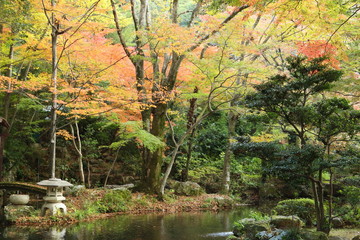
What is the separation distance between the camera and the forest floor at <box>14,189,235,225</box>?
8.56m

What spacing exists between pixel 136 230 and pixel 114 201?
3229mm

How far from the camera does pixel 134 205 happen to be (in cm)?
1130

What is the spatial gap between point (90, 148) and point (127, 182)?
2.25 meters

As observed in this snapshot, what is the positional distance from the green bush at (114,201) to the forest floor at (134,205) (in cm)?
7

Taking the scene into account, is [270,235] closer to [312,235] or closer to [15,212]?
[312,235]

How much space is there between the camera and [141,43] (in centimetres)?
1187

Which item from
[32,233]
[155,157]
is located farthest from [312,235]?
[155,157]

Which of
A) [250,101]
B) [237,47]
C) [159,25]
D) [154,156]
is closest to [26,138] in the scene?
[154,156]

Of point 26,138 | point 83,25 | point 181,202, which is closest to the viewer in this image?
point 83,25

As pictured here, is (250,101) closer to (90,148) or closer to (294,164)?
(294,164)

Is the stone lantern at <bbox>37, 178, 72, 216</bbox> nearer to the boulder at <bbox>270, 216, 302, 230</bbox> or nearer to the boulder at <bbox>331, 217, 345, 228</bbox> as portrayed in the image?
the boulder at <bbox>270, 216, 302, 230</bbox>

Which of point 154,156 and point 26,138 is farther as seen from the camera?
point 26,138

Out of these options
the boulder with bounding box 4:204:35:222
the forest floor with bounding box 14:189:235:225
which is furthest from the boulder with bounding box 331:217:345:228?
the boulder with bounding box 4:204:35:222

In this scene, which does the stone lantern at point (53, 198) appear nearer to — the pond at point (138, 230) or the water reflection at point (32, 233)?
the pond at point (138, 230)
